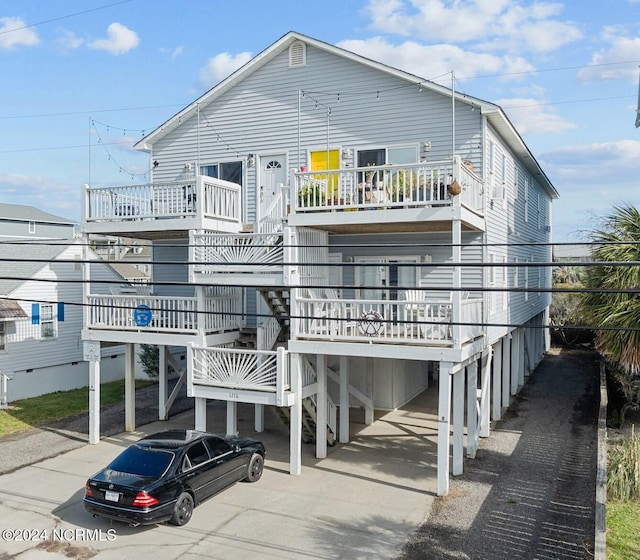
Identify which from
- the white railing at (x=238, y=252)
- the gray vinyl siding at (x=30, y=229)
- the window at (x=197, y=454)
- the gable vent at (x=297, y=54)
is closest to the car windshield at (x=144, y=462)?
the window at (x=197, y=454)

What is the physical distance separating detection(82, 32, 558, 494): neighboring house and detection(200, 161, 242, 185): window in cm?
6

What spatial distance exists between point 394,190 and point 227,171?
22.2ft

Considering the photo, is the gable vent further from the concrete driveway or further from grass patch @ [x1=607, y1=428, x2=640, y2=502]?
grass patch @ [x1=607, y1=428, x2=640, y2=502]

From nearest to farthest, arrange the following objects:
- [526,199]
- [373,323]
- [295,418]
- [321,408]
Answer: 1. [373,323]
2. [295,418]
3. [321,408]
4. [526,199]

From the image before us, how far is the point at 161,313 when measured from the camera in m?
15.9

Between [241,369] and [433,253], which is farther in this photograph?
[433,253]

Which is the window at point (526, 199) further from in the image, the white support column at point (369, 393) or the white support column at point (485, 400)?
the white support column at point (369, 393)

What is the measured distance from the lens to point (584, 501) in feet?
39.4

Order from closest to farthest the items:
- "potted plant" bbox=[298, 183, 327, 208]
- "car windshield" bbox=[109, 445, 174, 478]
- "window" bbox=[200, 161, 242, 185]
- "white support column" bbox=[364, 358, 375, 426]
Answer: "car windshield" bbox=[109, 445, 174, 478] → "potted plant" bbox=[298, 183, 327, 208] → "window" bbox=[200, 161, 242, 185] → "white support column" bbox=[364, 358, 375, 426]

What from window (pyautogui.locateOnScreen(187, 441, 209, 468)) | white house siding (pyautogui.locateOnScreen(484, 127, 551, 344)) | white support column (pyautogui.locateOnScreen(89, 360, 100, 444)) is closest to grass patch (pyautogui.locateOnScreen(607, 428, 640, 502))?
white house siding (pyautogui.locateOnScreen(484, 127, 551, 344))

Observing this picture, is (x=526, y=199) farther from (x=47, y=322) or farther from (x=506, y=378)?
(x=47, y=322)

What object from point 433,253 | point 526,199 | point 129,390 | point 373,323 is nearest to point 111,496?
point 373,323

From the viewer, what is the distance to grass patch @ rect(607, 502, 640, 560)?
30.9 ft

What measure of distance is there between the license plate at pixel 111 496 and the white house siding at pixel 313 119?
382 inches
